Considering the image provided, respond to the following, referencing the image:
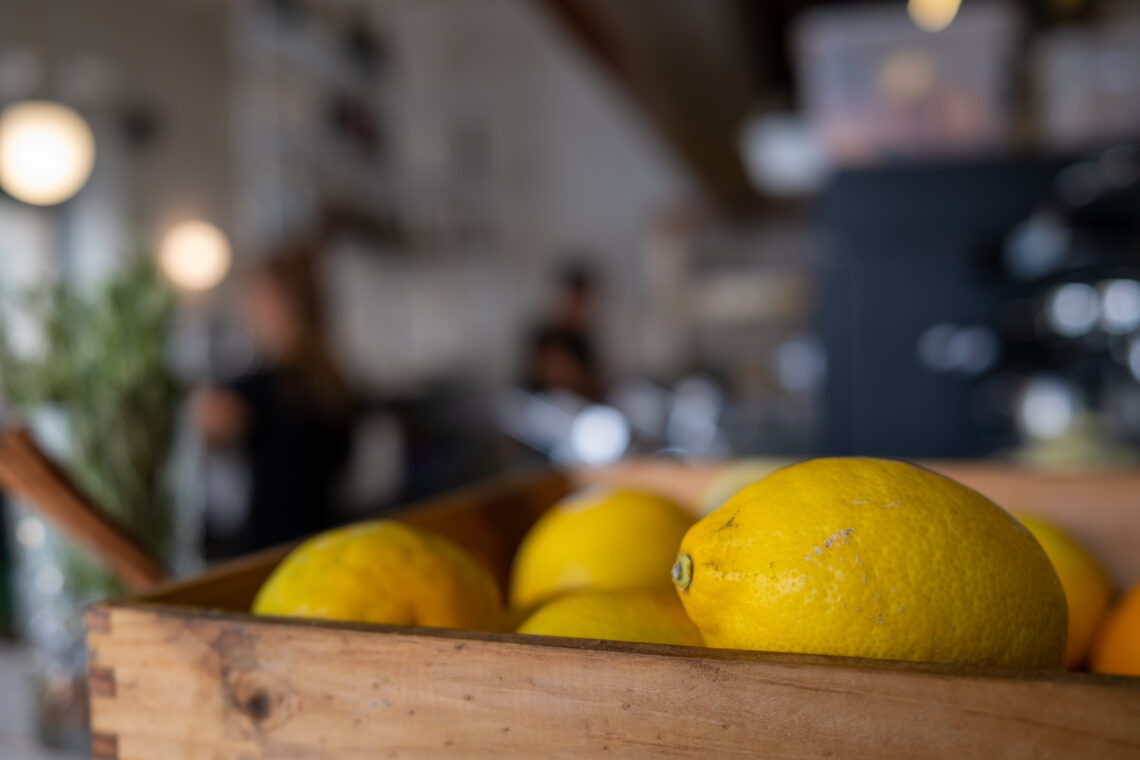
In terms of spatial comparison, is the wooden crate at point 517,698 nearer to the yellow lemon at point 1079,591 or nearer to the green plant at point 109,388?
the yellow lemon at point 1079,591

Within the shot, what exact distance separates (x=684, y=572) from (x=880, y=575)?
0.07 m

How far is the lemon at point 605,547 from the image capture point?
440mm

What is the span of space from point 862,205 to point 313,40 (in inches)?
190

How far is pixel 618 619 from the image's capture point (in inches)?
13.6

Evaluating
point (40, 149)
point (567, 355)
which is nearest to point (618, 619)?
point (40, 149)

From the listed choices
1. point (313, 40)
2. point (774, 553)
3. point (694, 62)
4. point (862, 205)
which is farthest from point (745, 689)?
point (313, 40)

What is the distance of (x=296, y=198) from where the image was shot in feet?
17.5

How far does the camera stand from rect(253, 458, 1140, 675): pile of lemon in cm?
30

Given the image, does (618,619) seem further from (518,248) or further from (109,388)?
(518,248)

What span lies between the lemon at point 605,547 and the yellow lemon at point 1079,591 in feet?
0.57

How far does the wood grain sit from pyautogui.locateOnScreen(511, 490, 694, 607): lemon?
0.21m

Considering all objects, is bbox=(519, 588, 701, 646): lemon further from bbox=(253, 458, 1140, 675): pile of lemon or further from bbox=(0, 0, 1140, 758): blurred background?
bbox=(0, 0, 1140, 758): blurred background

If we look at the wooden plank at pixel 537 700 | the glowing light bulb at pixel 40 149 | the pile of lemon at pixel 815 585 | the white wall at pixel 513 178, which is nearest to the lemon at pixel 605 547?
the pile of lemon at pixel 815 585

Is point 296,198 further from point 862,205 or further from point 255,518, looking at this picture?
point 862,205
